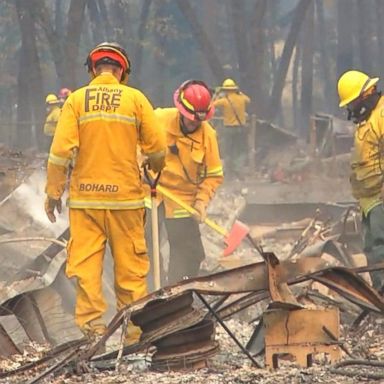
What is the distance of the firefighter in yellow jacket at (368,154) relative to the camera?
7.36 metres

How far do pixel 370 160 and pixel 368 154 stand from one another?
5 cm

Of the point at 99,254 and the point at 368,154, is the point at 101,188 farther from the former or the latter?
the point at 368,154

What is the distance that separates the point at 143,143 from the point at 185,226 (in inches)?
86.8

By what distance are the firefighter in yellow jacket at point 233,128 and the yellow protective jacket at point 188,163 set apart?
10.9 m

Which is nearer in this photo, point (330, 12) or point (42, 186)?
point (42, 186)

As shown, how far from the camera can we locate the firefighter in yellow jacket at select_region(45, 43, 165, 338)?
625 centimetres

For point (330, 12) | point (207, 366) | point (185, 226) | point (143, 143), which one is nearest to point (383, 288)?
point (207, 366)

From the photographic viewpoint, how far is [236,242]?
950cm

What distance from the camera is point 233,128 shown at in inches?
799

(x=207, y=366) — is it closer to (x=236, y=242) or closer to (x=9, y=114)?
(x=236, y=242)

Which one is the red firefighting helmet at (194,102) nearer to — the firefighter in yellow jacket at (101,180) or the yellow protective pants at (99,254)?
the firefighter in yellow jacket at (101,180)

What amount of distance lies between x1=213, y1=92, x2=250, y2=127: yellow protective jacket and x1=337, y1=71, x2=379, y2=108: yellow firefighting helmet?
12.2 meters

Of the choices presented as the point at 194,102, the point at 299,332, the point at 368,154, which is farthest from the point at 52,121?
the point at 299,332

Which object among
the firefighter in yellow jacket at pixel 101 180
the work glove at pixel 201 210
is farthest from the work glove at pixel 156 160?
the work glove at pixel 201 210
